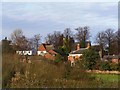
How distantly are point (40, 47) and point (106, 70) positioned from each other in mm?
30062

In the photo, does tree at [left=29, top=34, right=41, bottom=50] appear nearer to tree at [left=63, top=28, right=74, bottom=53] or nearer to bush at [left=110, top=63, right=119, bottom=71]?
tree at [left=63, top=28, right=74, bottom=53]

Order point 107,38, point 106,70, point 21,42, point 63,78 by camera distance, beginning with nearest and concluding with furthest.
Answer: point 63,78
point 106,70
point 21,42
point 107,38

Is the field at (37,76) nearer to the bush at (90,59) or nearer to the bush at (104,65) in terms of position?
the bush at (90,59)

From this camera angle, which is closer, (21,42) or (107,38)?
(21,42)

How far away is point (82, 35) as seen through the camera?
5500cm

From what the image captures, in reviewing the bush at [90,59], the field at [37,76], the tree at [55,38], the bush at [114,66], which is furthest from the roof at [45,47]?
the field at [37,76]

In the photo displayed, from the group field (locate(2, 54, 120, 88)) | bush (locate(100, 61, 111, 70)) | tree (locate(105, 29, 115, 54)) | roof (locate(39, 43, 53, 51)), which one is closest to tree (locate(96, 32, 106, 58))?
tree (locate(105, 29, 115, 54))

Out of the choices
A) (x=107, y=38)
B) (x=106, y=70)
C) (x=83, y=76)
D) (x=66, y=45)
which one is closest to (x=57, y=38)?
(x=66, y=45)

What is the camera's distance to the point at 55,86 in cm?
1399

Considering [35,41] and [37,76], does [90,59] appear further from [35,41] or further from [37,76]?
[35,41]

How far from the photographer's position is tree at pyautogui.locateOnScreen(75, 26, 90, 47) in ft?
178

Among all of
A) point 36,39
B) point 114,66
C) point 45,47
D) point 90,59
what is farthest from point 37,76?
point 45,47

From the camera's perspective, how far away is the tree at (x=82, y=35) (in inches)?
2140

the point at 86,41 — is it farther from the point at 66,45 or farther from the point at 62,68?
the point at 62,68
